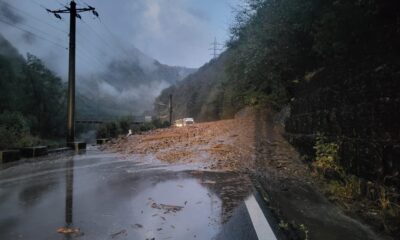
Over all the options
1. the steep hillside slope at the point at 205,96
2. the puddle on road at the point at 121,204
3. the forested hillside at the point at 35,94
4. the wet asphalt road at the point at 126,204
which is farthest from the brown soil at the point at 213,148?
the forested hillside at the point at 35,94

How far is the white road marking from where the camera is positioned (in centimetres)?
488

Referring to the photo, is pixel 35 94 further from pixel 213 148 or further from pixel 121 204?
pixel 121 204

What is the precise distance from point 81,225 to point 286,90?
15420 millimetres

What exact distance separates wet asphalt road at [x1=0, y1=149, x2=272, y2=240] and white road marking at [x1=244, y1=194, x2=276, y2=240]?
0.09 meters

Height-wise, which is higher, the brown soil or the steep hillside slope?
the steep hillside slope

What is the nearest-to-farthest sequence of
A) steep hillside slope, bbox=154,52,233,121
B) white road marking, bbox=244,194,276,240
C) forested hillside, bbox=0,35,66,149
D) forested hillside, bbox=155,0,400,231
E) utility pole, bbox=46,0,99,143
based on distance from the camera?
white road marking, bbox=244,194,276,240
forested hillside, bbox=155,0,400,231
utility pole, bbox=46,0,99,143
steep hillside slope, bbox=154,52,233,121
forested hillside, bbox=0,35,66,149

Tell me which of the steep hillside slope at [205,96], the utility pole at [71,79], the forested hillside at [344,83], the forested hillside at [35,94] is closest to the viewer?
the forested hillside at [344,83]

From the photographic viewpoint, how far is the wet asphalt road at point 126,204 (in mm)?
5141

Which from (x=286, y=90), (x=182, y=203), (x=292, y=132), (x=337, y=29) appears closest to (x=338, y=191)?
(x=182, y=203)

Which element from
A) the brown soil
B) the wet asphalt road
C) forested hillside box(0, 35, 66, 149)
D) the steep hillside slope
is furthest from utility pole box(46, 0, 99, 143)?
forested hillside box(0, 35, 66, 149)

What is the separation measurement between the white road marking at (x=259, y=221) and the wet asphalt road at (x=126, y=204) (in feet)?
0.28

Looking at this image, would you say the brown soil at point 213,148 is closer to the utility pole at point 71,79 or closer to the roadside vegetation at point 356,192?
the roadside vegetation at point 356,192

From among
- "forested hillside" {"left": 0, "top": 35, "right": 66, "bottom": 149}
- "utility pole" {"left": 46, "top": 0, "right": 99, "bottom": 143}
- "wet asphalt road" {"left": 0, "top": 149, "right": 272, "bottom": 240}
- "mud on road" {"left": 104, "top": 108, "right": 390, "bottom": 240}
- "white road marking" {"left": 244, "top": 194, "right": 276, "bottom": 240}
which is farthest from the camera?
"forested hillside" {"left": 0, "top": 35, "right": 66, "bottom": 149}

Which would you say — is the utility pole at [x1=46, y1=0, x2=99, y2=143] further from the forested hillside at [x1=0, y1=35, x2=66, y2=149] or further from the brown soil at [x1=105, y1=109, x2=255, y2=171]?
A: the forested hillside at [x1=0, y1=35, x2=66, y2=149]
